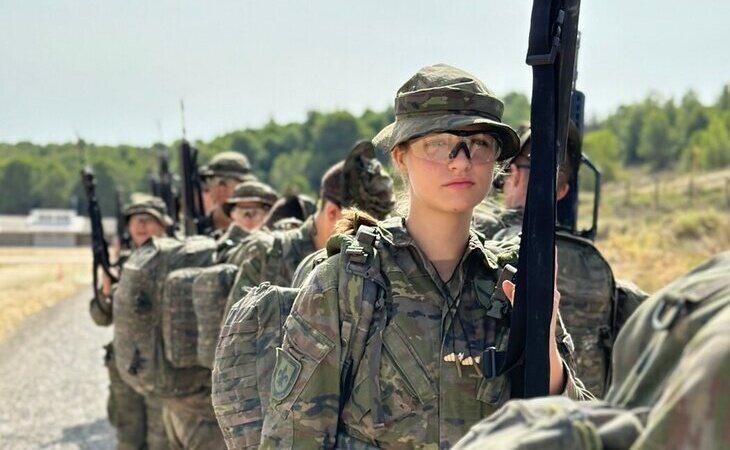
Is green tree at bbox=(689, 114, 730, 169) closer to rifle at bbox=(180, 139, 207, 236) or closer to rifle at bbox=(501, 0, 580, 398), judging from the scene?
rifle at bbox=(180, 139, 207, 236)

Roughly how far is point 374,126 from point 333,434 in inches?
4645

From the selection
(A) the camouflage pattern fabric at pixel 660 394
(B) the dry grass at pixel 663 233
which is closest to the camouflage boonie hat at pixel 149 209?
(A) the camouflage pattern fabric at pixel 660 394

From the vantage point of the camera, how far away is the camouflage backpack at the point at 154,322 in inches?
272

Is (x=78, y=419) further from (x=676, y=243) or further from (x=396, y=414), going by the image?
(x=676, y=243)

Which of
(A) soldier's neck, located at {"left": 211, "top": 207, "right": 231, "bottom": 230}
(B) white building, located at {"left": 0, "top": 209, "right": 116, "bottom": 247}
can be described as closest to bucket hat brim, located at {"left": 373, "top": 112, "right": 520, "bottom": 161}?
(A) soldier's neck, located at {"left": 211, "top": 207, "right": 231, "bottom": 230}

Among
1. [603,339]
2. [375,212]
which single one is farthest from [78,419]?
[603,339]

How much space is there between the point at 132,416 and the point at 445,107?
241 inches

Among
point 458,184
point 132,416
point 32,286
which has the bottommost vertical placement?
point 32,286

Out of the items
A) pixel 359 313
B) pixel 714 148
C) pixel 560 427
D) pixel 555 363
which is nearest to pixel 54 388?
pixel 359 313

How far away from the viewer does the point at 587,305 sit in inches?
170

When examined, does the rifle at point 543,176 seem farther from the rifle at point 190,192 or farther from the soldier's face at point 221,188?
the rifle at point 190,192

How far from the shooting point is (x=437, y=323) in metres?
2.90

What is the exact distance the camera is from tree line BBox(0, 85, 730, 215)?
73.8 metres

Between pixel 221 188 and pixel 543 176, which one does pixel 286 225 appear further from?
pixel 543 176
